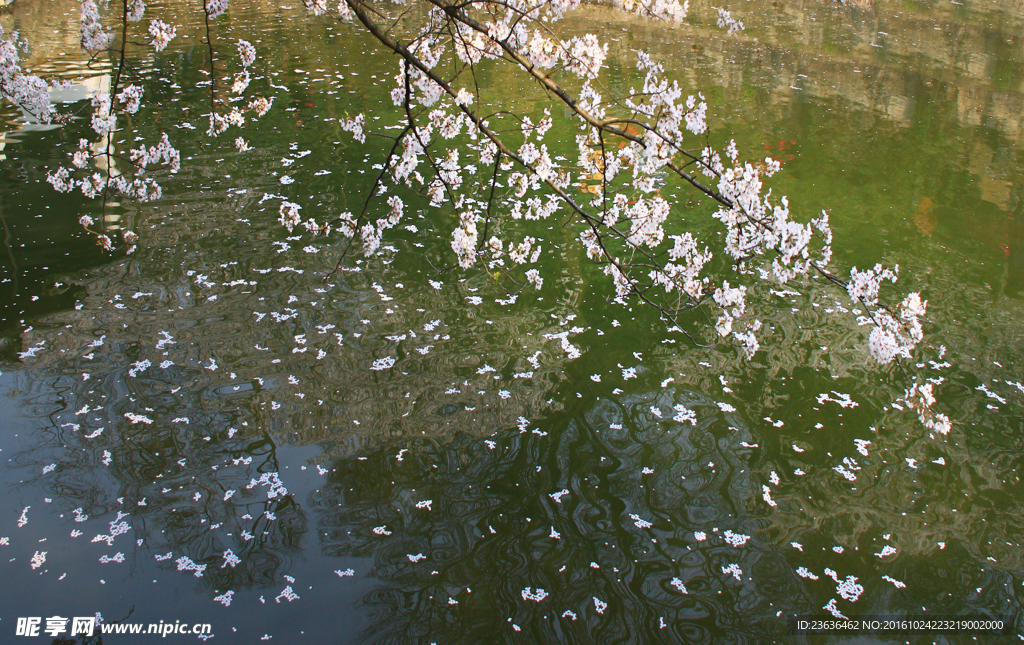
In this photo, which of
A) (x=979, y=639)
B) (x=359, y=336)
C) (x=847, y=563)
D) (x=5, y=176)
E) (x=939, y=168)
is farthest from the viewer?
(x=939, y=168)

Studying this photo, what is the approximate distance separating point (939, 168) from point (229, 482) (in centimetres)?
976

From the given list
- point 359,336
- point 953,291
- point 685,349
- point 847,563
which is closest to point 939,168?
point 953,291

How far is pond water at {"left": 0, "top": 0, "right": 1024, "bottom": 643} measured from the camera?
3502 mm

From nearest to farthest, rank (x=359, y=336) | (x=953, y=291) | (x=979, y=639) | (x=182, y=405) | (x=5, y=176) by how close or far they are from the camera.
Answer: (x=979, y=639) < (x=182, y=405) < (x=359, y=336) < (x=953, y=291) < (x=5, y=176)

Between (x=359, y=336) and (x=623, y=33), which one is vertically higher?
(x=623, y=33)

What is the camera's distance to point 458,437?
14.8 ft

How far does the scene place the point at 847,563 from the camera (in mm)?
3770

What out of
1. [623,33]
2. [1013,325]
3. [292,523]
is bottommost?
[292,523]

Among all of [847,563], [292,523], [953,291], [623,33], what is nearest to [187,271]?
[292,523]

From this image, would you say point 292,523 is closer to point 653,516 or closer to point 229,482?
point 229,482

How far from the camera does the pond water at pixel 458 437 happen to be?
350 centimetres

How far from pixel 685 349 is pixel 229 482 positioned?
3456 millimetres

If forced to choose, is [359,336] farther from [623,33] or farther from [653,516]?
[623,33]

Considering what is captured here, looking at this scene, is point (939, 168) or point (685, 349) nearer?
point (685, 349)
